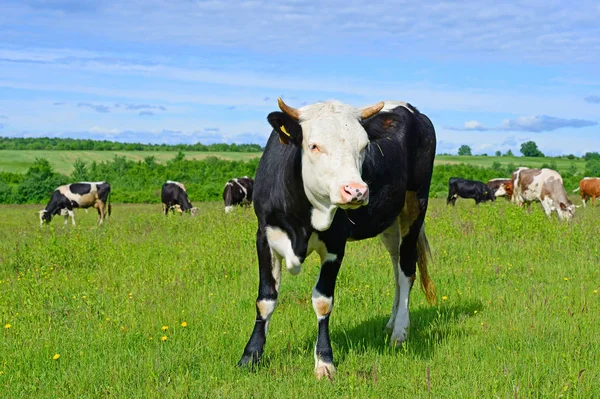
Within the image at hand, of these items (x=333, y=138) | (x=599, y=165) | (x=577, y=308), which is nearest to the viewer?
A: (x=333, y=138)

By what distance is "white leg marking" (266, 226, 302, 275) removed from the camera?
5.08 meters

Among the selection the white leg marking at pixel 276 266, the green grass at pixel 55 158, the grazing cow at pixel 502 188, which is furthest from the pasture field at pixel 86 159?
the white leg marking at pixel 276 266

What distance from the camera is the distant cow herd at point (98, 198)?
24.9 metres

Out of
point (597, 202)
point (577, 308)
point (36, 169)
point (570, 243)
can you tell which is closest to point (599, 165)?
point (597, 202)

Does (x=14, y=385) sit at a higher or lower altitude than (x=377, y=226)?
lower

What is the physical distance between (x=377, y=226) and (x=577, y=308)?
9.10 ft

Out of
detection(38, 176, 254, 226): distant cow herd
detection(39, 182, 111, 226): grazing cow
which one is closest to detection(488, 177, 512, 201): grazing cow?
detection(38, 176, 254, 226): distant cow herd

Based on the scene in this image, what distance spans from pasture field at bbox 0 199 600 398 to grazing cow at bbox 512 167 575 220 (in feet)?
30.2

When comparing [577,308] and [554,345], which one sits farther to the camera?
[577,308]

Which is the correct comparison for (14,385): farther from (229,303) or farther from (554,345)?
(554,345)

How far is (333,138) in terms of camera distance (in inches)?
178

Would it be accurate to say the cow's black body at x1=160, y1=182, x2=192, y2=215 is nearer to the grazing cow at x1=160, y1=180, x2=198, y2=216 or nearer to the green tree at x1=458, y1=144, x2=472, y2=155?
the grazing cow at x1=160, y1=180, x2=198, y2=216

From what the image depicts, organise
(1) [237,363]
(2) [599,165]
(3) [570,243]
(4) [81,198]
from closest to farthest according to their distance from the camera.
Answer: (1) [237,363] < (3) [570,243] < (4) [81,198] < (2) [599,165]

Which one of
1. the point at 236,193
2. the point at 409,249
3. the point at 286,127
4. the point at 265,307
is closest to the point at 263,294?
the point at 265,307
